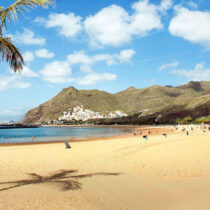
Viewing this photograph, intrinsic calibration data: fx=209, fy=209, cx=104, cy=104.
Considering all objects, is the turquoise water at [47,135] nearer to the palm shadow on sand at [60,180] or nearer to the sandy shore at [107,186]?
the sandy shore at [107,186]

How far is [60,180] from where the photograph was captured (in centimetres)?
969

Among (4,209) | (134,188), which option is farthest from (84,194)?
(4,209)

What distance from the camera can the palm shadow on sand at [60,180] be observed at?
866 cm

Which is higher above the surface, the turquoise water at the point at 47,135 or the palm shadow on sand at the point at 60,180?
the palm shadow on sand at the point at 60,180

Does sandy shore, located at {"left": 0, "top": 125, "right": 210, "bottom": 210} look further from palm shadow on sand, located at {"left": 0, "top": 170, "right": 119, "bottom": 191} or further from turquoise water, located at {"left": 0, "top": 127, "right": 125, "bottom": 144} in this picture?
turquoise water, located at {"left": 0, "top": 127, "right": 125, "bottom": 144}

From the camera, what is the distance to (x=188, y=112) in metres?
160

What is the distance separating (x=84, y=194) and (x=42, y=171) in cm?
495

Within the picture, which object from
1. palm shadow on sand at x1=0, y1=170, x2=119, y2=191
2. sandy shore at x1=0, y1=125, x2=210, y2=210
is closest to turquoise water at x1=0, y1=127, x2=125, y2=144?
sandy shore at x1=0, y1=125, x2=210, y2=210

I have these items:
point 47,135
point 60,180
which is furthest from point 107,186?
point 47,135

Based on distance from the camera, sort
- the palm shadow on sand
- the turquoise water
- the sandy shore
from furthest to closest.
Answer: the turquoise water, the palm shadow on sand, the sandy shore

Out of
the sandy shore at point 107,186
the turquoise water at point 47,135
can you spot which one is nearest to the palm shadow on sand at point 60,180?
the sandy shore at point 107,186

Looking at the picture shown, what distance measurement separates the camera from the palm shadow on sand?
866cm

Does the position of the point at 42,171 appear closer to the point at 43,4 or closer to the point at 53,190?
the point at 53,190

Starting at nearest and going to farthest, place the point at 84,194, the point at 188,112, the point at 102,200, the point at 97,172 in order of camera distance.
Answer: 1. the point at 102,200
2. the point at 84,194
3. the point at 97,172
4. the point at 188,112
